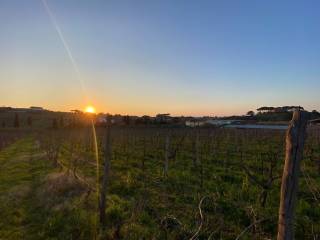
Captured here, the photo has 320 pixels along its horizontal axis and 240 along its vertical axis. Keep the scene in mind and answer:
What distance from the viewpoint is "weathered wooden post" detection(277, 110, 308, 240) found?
10.2 feet

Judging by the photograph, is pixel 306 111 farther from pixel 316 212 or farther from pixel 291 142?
pixel 316 212

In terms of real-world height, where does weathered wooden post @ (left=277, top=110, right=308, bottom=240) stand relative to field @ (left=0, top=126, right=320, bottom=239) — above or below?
above

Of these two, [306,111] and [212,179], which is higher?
[306,111]

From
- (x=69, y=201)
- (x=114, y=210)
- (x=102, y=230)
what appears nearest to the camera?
(x=102, y=230)

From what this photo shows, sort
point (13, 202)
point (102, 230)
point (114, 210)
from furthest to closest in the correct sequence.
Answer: point (13, 202), point (114, 210), point (102, 230)

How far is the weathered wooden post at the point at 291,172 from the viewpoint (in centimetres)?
311

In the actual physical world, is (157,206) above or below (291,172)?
below

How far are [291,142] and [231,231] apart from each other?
182 inches

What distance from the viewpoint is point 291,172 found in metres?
3.18

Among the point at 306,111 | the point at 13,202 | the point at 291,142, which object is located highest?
the point at 306,111

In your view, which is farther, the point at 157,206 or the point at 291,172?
the point at 157,206

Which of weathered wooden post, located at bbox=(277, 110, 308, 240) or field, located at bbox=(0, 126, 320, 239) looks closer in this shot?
weathered wooden post, located at bbox=(277, 110, 308, 240)

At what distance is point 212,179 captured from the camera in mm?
12625

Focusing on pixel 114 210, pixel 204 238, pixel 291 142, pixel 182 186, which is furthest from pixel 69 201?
pixel 291 142
